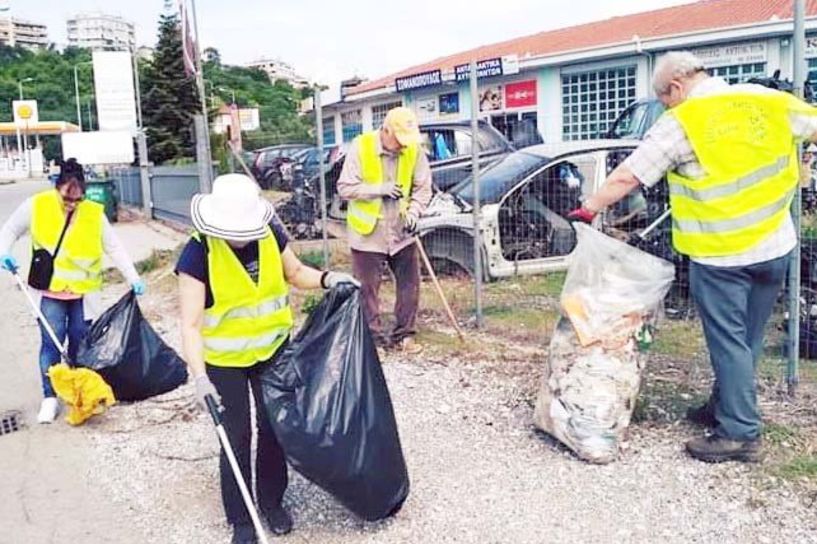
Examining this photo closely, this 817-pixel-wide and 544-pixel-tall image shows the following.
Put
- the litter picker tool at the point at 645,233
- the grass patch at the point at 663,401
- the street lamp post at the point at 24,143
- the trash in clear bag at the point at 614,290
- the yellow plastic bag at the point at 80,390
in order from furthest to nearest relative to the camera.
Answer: the street lamp post at the point at 24,143
the litter picker tool at the point at 645,233
the yellow plastic bag at the point at 80,390
the grass patch at the point at 663,401
the trash in clear bag at the point at 614,290

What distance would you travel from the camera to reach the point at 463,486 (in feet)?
13.4

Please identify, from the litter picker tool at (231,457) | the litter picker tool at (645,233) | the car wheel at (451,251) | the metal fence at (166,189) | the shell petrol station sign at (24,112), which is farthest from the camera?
the shell petrol station sign at (24,112)

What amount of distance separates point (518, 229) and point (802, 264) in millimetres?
2788

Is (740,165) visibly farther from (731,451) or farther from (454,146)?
(454,146)

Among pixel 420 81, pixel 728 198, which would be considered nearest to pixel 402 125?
pixel 728 198

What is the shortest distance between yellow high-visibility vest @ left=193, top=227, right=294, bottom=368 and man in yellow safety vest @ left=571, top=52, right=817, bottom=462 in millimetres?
1600

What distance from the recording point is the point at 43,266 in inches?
214

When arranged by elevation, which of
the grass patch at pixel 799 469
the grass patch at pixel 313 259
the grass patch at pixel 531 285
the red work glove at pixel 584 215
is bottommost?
the grass patch at pixel 799 469

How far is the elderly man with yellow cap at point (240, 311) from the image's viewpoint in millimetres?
3365

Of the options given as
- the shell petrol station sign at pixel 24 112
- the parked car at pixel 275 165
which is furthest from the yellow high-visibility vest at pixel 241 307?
the shell petrol station sign at pixel 24 112

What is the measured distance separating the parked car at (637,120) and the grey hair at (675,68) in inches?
277

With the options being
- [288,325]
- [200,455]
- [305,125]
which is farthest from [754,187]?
[305,125]

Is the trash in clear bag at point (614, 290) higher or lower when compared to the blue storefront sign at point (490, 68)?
lower

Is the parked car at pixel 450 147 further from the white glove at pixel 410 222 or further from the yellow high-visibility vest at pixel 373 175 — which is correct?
the white glove at pixel 410 222
